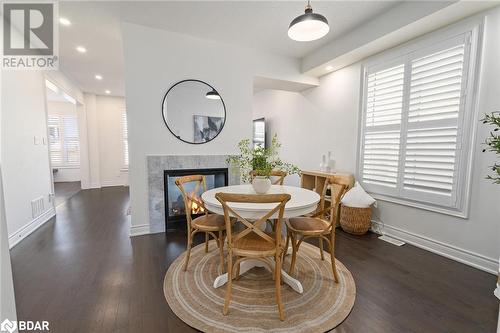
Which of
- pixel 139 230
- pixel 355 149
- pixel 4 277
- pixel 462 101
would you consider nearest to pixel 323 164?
pixel 355 149

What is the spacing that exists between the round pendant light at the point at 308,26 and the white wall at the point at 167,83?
5.64ft

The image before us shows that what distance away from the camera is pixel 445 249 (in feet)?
8.13

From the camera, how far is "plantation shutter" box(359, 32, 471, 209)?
236cm

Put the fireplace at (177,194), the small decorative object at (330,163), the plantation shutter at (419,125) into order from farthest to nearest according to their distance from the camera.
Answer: the small decorative object at (330,163)
the fireplace at (177,194)
the plantation shutter at (419,125)

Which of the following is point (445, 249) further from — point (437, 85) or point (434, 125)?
point (437, 85)

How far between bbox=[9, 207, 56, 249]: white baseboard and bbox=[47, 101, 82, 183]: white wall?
4.38m

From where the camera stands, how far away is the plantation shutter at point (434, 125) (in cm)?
238

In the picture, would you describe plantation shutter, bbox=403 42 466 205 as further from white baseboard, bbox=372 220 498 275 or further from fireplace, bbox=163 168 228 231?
fireplace, bbox=163 168 228 231

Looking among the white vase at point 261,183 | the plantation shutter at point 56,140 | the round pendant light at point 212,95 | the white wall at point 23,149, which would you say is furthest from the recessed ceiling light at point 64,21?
the plantation shutter at point 56,140

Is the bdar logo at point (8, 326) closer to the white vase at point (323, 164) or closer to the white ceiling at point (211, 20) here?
the white ceiling at point (211, 20)

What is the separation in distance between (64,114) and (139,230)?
6678 millimetres

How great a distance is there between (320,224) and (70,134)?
867cm

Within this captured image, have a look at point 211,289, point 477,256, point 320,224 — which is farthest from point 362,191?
point 211,289

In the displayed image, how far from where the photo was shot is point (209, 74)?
3.40m
